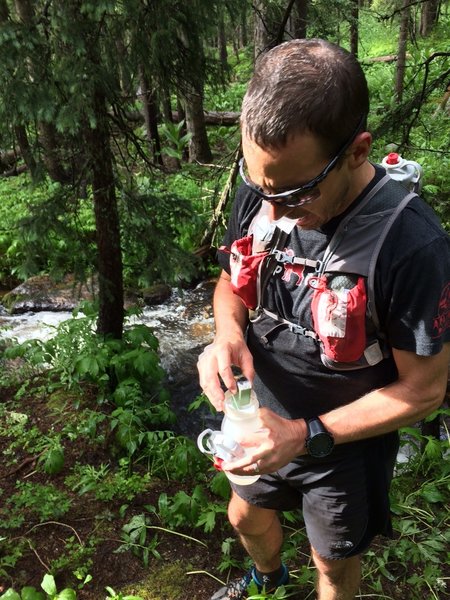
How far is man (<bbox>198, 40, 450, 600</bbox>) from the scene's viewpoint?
148 centimetres

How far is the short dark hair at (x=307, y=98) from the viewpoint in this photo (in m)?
1.42

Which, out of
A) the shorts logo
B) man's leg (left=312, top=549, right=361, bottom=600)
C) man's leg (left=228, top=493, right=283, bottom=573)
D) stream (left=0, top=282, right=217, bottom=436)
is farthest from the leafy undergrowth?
stream (left=0, top=282, right=217, bottom=436)

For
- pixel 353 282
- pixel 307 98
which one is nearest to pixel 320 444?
pixel 353 282

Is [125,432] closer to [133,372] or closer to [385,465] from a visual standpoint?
[133,372]

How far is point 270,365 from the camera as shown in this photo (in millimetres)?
2162

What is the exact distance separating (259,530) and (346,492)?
70cm

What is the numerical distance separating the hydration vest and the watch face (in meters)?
0.25

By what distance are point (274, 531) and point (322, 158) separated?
6.57ft

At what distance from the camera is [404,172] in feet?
6.09

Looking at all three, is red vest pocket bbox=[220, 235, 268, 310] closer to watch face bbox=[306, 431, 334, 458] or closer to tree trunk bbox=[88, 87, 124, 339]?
watch face bbox=[306, 431, 334, 458]

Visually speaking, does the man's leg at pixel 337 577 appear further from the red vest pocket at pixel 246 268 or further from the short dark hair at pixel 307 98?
the short dark hair at pixel 307 98

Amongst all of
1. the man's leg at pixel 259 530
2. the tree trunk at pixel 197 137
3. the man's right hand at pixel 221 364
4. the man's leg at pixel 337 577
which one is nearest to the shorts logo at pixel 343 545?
the man's leg at pixel 337 577

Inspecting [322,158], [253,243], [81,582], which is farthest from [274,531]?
[322,158]

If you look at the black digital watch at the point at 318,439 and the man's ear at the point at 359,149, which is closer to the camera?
the man's ear at the point at 359,149
